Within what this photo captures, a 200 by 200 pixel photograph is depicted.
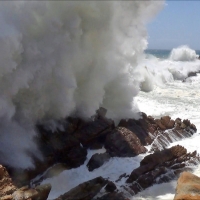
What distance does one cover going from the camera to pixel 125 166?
9.91m

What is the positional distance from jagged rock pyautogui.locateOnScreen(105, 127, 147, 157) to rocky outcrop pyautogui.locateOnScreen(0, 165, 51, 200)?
3.18 metres

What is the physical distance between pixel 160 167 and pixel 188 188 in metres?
1.80

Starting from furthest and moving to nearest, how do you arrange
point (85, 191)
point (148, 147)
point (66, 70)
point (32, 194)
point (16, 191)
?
point (148, 147) → point (66, 70) → point (85, 191) → point (16, 191) → point (32, 194)

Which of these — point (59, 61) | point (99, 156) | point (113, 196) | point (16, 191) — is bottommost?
point (113, 196)

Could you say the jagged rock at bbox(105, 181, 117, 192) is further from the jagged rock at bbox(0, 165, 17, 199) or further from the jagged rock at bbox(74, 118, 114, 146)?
the jagged rock at bbox(74, 118, 114, 146)

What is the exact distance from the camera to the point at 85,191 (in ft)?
26.3

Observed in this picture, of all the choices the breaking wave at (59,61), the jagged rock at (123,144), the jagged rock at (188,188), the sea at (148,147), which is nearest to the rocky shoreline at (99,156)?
the jagged rock at (123,144)

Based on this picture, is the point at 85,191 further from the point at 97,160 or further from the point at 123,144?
the point at 123,144

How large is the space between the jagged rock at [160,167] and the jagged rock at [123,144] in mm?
1060

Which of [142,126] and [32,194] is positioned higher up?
[142,126]

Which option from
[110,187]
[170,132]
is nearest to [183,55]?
[170,132]

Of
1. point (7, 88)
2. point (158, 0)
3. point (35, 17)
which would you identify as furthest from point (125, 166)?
point (158, 0)

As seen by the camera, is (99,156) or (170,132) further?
(170,132)

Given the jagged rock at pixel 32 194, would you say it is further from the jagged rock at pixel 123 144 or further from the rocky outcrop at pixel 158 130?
the rocky outcrop at pixel 158 130
